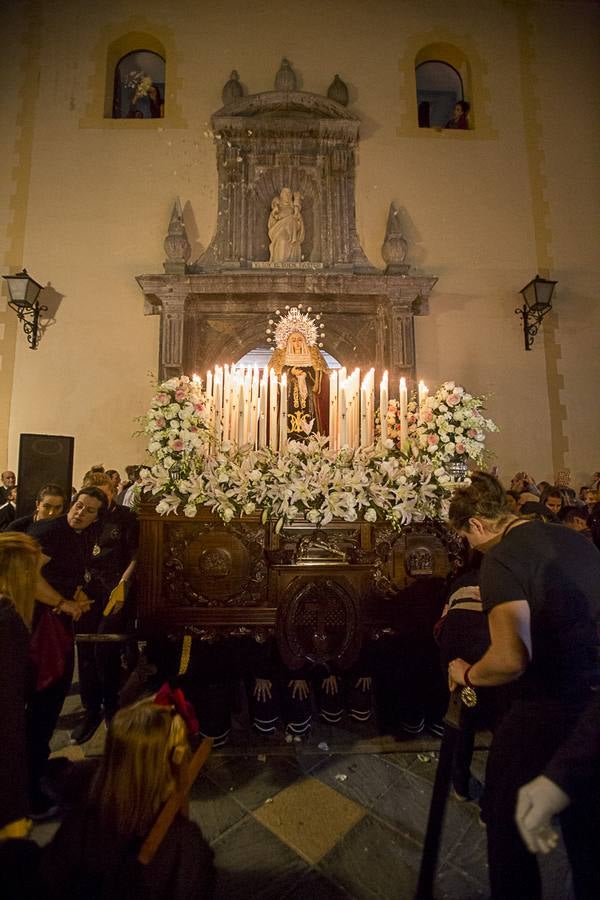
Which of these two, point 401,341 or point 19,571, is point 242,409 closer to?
point 19,571

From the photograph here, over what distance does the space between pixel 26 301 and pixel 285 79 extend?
21.4ft

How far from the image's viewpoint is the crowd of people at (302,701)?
140 centimetres

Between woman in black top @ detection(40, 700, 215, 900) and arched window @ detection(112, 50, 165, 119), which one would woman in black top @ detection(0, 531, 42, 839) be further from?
arched window @ detection(112, 50, 165, 119)

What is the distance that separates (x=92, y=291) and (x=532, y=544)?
8.76 meters

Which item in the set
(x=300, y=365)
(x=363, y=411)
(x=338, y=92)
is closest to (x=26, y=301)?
(x=300, y=365)

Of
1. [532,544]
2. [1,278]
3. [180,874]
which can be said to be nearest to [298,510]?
[532,544]

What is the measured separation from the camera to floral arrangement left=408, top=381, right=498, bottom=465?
3.53 meters

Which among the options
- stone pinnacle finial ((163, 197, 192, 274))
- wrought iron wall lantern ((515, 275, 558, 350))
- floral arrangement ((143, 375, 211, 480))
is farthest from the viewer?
wrought iron wall lantern ((515, 275, 558, 350))

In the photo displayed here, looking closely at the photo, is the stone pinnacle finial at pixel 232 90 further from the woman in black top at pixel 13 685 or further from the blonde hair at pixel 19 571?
the woman in black top at pixel 13 685

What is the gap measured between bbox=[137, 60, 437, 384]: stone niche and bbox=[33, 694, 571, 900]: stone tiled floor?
19.5 ft

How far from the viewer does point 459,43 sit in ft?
30.6

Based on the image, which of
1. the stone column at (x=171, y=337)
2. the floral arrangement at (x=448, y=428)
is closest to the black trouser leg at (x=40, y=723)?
the floral arrangement at (x=448, y=428)

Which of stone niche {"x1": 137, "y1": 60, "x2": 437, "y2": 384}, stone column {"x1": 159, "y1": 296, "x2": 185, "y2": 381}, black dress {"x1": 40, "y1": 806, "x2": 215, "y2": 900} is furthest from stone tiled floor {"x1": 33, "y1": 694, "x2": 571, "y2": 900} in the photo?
stone niche {"x1": 137, "y1": 60, "x2": 437, "y2": 384}

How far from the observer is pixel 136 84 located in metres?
9.57
